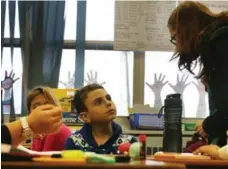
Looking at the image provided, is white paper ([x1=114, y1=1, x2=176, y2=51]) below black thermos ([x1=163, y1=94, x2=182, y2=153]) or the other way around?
the other way around

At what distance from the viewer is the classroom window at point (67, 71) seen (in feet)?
10.3

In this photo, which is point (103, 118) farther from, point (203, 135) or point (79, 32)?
point (79, 32)

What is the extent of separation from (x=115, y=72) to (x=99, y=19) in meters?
0.42

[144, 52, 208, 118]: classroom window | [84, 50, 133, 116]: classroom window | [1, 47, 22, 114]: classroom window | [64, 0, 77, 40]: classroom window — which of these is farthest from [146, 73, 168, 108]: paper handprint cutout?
[1, 47, 22, 114]: classroom window

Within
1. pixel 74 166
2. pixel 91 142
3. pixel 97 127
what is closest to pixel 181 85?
pixel 97 127

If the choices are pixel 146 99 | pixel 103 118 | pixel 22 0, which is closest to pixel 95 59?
pixel 146 99

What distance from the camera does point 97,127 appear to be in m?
2.03

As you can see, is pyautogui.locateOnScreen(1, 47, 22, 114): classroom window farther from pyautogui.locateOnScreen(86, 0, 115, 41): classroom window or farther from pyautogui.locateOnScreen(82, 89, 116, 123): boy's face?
pyautogui.locateOnScreen(82, 89, 116, 123): boy's face

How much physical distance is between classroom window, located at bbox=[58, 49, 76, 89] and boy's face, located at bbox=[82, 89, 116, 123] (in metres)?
1.01

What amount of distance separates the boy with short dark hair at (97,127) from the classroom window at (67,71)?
0.95 metres

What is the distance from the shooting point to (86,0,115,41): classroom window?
10.6ft

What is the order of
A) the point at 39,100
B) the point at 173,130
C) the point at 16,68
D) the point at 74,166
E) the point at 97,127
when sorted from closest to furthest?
the point at 74,166, the point at 173,130, the point at 97,127, the point at 39,100, the point at 16,68

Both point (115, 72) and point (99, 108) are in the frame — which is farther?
point (115, 72)

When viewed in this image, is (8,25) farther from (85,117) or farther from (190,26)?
(190,26)
